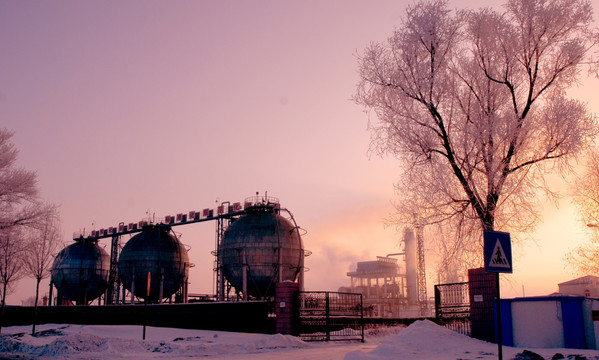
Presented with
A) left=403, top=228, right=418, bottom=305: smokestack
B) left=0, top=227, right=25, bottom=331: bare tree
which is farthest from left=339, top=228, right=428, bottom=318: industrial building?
left=0, top=227, right=25, bottom=331: bare tree

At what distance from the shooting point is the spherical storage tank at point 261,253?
46.4m

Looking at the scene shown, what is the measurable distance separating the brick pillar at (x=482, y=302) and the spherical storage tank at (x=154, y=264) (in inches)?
1714

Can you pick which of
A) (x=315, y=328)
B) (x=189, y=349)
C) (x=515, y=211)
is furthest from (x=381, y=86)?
(x=315, y=328)

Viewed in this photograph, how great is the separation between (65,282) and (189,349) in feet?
174

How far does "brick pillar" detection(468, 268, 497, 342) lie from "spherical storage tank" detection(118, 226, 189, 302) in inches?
1714

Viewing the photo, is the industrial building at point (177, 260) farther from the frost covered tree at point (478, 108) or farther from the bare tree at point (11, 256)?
the frost covered tree at point (478, 108)

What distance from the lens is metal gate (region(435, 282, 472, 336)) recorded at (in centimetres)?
1883

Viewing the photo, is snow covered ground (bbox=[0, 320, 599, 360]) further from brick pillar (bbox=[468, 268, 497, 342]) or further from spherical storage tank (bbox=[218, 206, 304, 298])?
spherical storage tank (bbox=[218, 206, 304, 298])

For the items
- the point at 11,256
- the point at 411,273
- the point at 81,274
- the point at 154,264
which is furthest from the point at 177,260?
the point at 411,273

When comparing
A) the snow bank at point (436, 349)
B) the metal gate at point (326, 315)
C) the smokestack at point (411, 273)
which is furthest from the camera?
the smokestack at point (411, 273)

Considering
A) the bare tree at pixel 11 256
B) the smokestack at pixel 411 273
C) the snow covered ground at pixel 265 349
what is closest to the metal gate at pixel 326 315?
the snow covered ground at pixel 265 349

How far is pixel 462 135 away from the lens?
16.2 meters

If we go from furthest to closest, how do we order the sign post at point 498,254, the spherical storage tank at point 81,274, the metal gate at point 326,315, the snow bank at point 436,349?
the spherical storage tank at point 81,274 → the metal gate at point 326,315 → the snow bank at point 436,349 → the sign post at point 498,254

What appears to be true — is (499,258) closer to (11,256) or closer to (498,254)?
(498,254)
